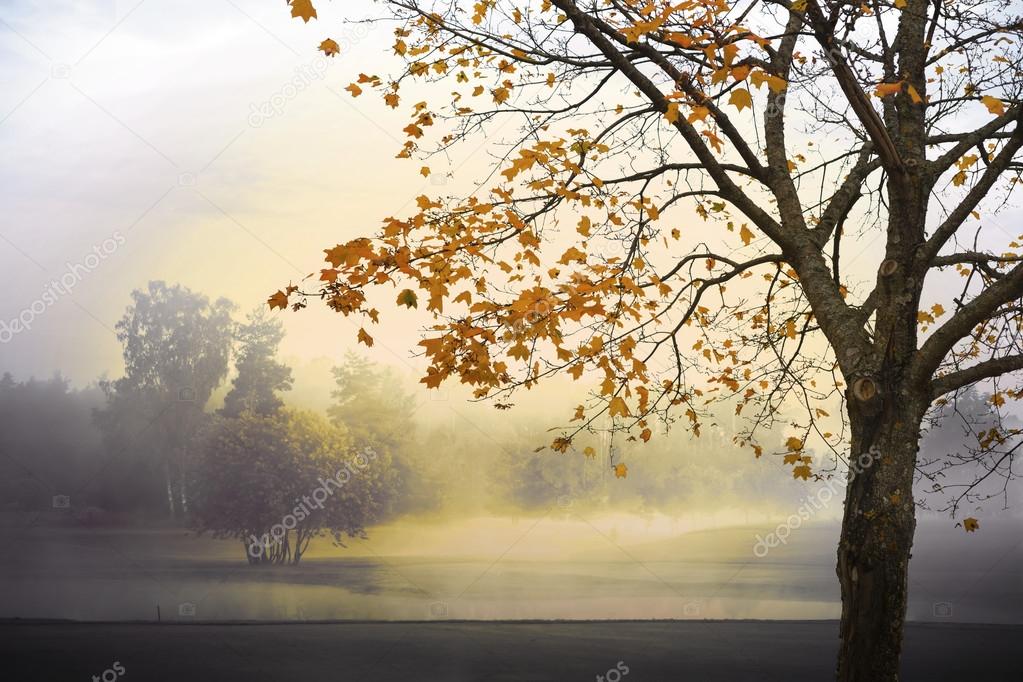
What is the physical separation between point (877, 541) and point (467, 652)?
661 cm

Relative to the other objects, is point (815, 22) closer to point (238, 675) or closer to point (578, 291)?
point (578, 291)

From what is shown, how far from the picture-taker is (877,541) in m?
5.34

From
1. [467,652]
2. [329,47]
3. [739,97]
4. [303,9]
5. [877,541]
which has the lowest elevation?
[467,652]

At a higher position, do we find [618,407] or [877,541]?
[618,407]

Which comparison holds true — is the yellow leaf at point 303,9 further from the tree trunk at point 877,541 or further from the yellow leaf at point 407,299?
the tree trunk at point 877,541

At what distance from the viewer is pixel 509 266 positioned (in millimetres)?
6410

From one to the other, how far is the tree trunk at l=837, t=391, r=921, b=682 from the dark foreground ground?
458 cm

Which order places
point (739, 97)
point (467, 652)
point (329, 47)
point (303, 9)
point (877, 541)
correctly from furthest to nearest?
point (467, 652), point (329, 47), point (877, 541), point (303, 9), point (739, 97)

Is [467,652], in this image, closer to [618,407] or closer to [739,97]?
[618,407]

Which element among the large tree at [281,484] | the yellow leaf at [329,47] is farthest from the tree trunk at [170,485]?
the yellow leaf at [329,47]

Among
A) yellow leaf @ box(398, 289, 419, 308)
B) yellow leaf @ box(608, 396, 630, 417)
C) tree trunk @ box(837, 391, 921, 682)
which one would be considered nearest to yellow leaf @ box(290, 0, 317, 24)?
yellow leaf @ box(398, 289, 419, 308)

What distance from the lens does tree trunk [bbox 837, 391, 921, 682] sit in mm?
5301

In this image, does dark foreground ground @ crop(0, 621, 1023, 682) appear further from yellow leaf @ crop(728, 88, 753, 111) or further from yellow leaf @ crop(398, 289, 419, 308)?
yellow leaf @ crop(728, 88, 753, 111)

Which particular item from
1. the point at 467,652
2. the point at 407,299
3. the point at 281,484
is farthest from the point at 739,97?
the point at 281,484
